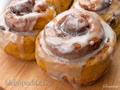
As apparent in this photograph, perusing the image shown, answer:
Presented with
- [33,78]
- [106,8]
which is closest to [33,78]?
[33,78]

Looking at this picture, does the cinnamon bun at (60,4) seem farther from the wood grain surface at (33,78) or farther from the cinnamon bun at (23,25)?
the wood grain surface at (33,78)

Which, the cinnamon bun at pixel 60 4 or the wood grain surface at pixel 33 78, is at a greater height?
the cinnamon bun at pixel 60 4

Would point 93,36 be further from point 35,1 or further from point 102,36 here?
point 35,1

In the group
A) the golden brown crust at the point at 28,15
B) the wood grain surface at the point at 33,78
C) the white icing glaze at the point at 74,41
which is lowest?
the wood grain surface at the point at 33,78

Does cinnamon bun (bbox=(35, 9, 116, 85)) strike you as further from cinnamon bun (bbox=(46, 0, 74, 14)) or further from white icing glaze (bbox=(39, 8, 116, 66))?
cinnamon bun (bbox=(46, 0, 74, 14))

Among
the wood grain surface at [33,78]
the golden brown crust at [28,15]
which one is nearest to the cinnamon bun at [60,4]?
the golden brown crust at [28,15]

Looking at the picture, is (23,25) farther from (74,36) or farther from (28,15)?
(74,36)

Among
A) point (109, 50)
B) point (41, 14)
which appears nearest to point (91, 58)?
point (109, 50)
